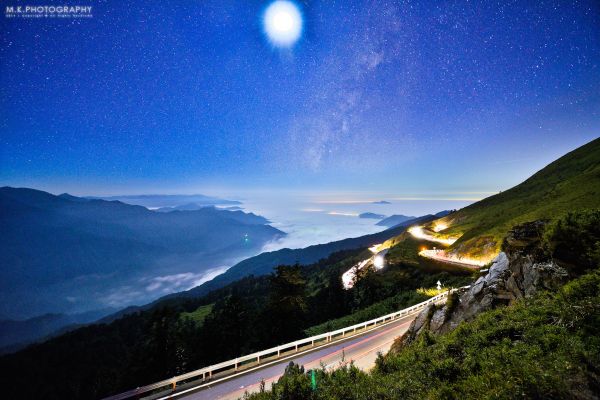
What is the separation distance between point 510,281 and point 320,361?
11676 millimetres

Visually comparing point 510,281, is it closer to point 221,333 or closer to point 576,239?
point 576,239

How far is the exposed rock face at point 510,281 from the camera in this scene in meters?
10.7

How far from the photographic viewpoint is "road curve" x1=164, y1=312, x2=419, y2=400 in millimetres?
12461

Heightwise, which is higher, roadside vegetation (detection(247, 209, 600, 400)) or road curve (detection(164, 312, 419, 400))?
roadside vegetation (detection(247, 209, 600, 400))

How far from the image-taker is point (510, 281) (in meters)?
12.9

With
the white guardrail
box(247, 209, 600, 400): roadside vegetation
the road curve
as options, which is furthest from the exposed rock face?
the road curve

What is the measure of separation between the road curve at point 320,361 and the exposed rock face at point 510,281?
3.55 meters

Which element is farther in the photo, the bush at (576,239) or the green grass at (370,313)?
the green grass at (370,313)

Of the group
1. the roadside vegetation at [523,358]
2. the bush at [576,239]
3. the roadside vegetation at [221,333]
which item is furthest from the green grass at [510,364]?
the roadside vegetation at [221,333]

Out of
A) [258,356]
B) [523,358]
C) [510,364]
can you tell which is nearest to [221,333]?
[258,356]

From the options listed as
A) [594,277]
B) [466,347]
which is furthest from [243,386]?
[594,277]

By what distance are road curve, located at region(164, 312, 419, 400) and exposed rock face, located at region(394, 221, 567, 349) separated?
11.6 feet

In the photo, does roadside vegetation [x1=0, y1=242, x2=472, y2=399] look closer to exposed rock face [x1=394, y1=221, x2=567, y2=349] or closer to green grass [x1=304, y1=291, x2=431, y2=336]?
green grass [x1=304, y1=291, x2=431, y2=336]

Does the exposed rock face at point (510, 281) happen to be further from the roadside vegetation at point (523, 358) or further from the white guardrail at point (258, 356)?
the white guardrail at point (258, 356)
